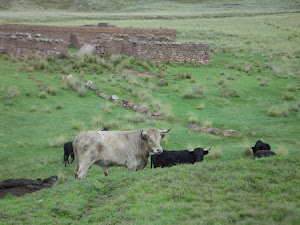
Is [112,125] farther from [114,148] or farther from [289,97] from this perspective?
[289,97]

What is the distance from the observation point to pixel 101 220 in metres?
7.93

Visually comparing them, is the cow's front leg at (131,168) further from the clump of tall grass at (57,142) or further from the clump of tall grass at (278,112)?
the clump of tall grass at (278,112)

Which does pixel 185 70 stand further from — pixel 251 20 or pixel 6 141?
pixel 251 20

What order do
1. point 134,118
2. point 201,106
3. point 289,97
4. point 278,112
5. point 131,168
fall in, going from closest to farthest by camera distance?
point 131,168
point 134,118
point 278,112
point 201,106
point 289,97

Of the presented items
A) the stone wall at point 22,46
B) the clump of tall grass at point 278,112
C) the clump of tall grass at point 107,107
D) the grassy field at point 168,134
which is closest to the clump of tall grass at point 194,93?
the grassy field at point 168,134

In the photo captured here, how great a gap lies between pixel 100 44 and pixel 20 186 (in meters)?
22.9

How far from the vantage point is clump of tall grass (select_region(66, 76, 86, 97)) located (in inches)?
925

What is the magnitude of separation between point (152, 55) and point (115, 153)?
22.5m

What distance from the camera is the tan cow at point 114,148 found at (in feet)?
39.3

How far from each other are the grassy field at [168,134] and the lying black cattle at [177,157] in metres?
0.77

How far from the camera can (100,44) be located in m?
33.6

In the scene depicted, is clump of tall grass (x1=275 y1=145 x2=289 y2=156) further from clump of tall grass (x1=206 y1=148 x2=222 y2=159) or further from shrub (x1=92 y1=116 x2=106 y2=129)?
shrub (x1=92 y1=116 x2=106 y2=129)

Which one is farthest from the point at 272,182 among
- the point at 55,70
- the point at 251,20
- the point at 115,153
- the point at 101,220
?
the point at 251,20

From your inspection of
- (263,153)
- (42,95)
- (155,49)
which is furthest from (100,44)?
(263,153)
